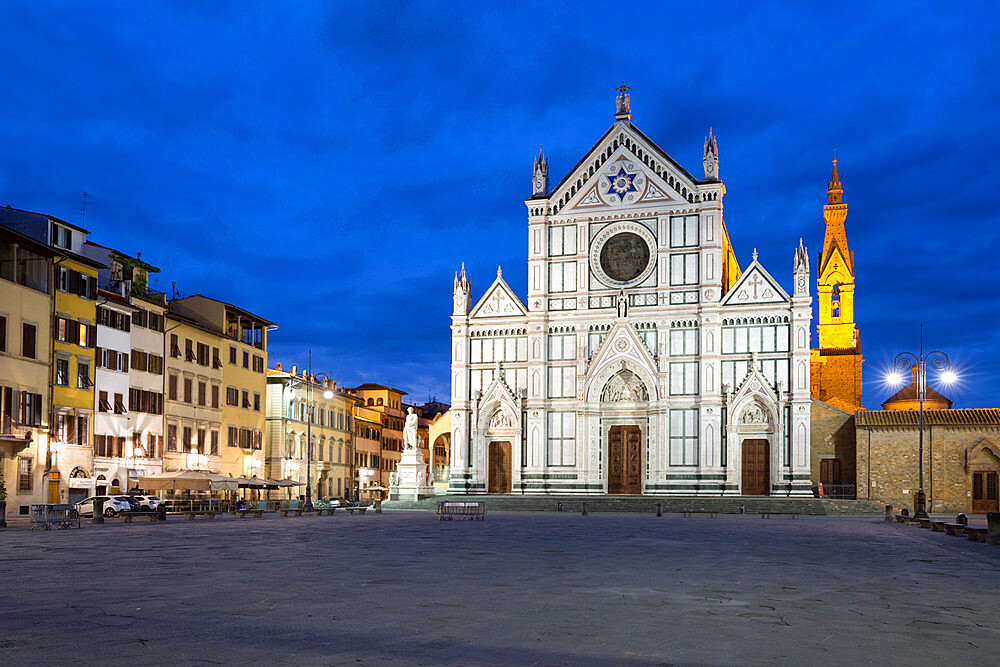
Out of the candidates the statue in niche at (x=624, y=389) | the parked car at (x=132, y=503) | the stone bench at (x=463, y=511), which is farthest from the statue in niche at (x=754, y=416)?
the parked car at (x=132, y=503)

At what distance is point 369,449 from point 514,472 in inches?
1302

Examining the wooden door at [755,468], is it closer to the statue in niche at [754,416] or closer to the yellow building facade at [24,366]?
the statue in niche at [754,416]

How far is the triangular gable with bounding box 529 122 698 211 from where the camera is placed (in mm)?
54312

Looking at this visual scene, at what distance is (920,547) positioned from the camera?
22.2 meters

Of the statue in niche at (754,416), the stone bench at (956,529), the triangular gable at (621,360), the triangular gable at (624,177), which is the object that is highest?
the triangular gable at (624,177)

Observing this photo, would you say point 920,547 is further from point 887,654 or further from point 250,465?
point 250,465

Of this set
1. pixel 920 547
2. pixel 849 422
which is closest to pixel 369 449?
pixel 849 422

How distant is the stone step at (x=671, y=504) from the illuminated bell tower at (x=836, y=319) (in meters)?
33.8

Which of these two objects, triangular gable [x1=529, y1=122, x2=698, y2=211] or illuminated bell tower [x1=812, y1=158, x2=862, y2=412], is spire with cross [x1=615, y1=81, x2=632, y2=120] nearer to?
triangular gable [x1=529, y1=122, x2=698, y2=211]

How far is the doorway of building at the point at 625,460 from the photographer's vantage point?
53.5 meters

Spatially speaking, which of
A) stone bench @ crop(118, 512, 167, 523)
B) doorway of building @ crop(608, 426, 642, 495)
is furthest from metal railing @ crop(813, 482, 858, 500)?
stone bench @ crop(118, 512, 167, 523)

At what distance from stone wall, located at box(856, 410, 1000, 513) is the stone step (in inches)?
164

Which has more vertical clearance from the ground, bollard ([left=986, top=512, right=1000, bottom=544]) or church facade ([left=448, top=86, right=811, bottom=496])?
church facade ([left=448, top=86, right=811, bottom=496])

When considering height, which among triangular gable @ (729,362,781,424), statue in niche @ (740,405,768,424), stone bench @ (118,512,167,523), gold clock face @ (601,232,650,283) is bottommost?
stone bench @ (118,512,167,523)
